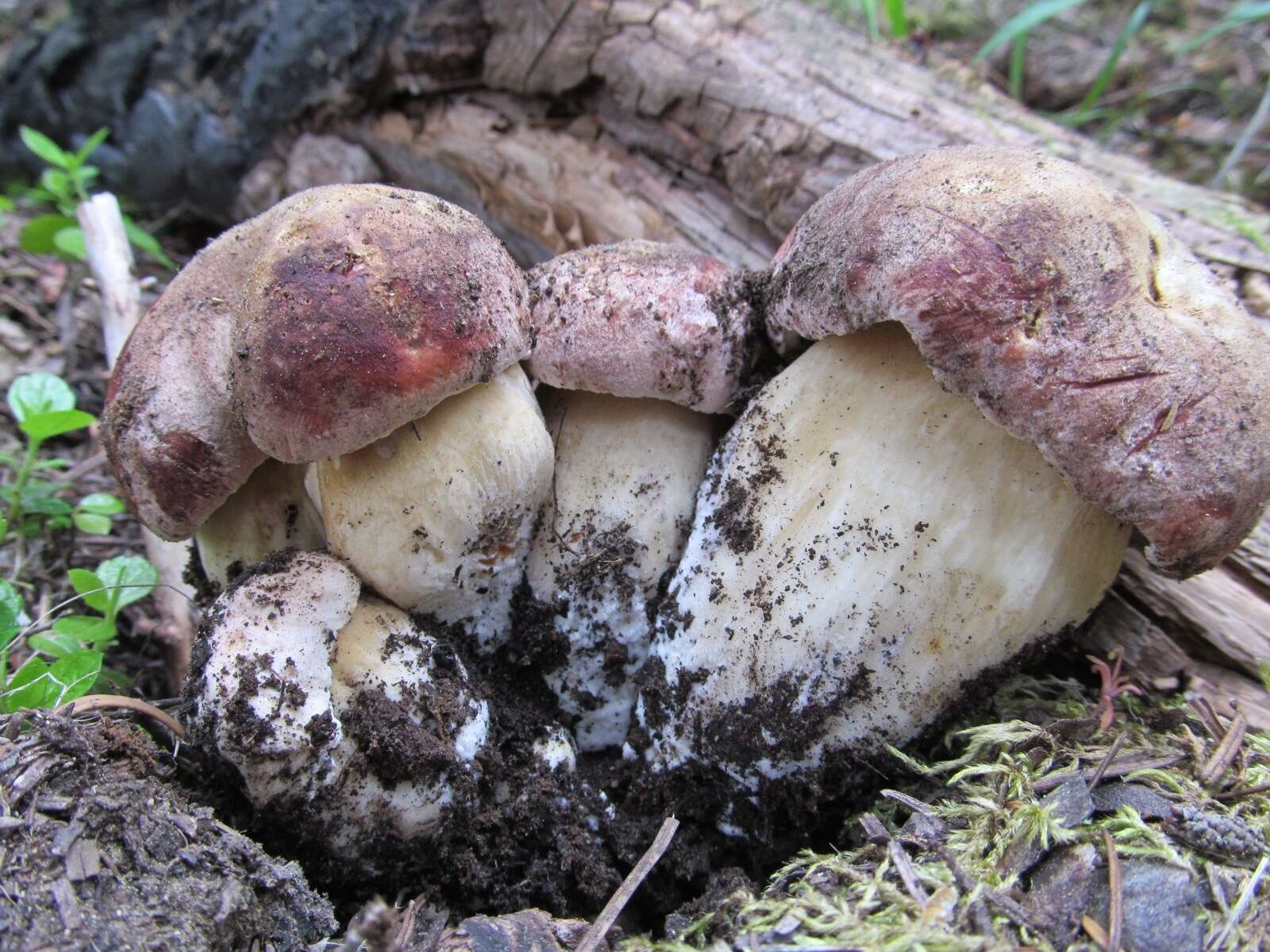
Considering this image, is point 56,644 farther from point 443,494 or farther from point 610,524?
point 610,524

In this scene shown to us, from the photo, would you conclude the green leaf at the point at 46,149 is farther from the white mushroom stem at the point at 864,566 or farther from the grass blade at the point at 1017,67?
the grass blade at the point at 1017,67

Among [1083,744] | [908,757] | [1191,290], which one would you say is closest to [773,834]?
[908,757]

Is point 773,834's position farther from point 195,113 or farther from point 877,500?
point 195,113

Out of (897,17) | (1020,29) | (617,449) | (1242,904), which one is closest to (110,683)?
(617,449)

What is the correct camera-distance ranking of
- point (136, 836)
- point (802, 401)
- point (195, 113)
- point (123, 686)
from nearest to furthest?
point (136, 836), point (802, 401), point (123, 686), point (195, 113)

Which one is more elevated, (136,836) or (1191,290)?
(1191,290)

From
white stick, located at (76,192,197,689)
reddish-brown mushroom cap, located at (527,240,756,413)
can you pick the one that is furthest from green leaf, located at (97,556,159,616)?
reddish-brown mushroom cap, located at (527,240,756,413)
